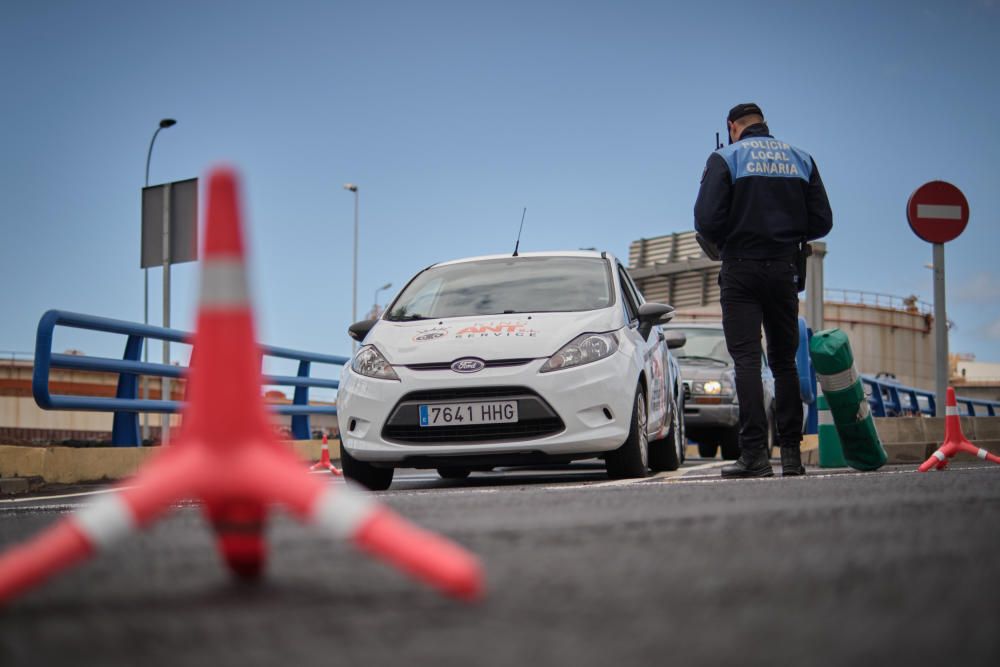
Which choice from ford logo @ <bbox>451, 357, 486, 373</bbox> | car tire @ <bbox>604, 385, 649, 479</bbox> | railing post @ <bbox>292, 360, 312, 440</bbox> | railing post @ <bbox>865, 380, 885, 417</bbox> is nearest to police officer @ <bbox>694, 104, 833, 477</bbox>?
car tire @ <bbox>604, 385, 649, 479</bbox>

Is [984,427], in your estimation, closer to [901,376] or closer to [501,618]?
[501,618]

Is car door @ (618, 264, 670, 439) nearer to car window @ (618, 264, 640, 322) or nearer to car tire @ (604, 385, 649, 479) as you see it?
car window @ (618, 264, 640, 322)

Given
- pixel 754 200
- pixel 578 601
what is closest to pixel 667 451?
pixel 754 200

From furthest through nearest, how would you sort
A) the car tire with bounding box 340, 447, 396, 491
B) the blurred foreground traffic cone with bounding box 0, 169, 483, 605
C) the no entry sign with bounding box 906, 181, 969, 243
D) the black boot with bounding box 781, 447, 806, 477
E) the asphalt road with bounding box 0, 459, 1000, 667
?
the no entry sign with bounding box 906, 181, 969, 243, the car tire with bounding box 340, 447, 396, 491, the black boot with bounding box 781, 447, 806, 477, the blurred foreground traffic cone with bounding box 0, 169, 483, 605, the asphalt road with bounding box 0, 459, 1000, 667

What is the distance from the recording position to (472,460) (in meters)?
6.75

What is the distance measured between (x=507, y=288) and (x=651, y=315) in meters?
0.99

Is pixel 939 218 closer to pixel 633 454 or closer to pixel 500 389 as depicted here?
pixel 633 454

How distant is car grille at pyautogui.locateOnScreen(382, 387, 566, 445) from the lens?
6680mm

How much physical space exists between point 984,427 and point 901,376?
59.8 metres

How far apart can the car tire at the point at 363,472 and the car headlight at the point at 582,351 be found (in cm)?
134

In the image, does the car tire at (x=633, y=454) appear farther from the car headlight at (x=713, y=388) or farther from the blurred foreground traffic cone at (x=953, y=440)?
the car headlight at (x=713, y=388)

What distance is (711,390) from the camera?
12781 mm

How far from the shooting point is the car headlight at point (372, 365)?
6910 mm

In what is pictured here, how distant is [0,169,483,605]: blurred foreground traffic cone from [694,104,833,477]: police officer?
4881mm
